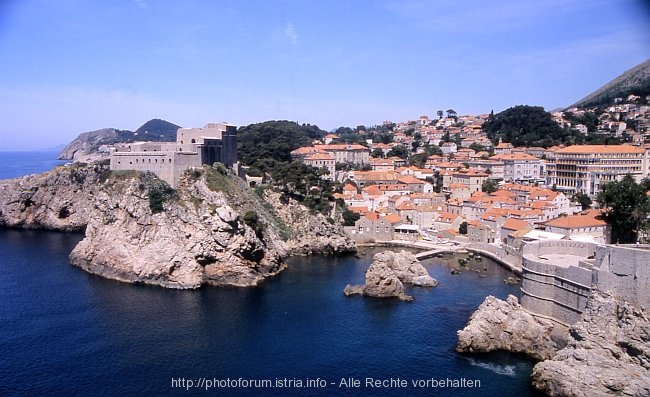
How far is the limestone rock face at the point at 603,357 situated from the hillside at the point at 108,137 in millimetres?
146842

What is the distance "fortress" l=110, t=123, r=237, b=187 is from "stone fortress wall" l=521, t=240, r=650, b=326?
991 inches

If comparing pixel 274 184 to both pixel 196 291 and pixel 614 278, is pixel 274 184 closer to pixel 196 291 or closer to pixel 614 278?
pixel 196 291

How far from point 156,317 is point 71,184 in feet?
111

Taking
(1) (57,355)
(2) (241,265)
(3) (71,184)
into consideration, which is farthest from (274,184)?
(1) (57,355)

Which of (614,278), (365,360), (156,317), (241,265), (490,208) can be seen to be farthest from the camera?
(490,208)

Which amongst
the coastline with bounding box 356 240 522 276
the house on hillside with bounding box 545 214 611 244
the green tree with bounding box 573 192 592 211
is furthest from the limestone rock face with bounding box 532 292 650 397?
the green tree with bounding box 573 192 592 211

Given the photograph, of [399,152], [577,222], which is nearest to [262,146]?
[399,152]

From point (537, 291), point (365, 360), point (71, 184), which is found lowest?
point (365, 360)

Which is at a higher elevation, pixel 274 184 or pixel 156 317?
pixel 274 184

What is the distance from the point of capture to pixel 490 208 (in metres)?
48.9

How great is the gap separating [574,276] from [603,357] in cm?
402

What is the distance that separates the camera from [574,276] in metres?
22.4

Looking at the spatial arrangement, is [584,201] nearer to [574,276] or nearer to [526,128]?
[574,276]

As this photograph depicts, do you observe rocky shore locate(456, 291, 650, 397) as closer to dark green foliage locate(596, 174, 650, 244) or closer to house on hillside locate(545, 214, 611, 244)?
dark green foliage locate(596, 174, 650, 244)
